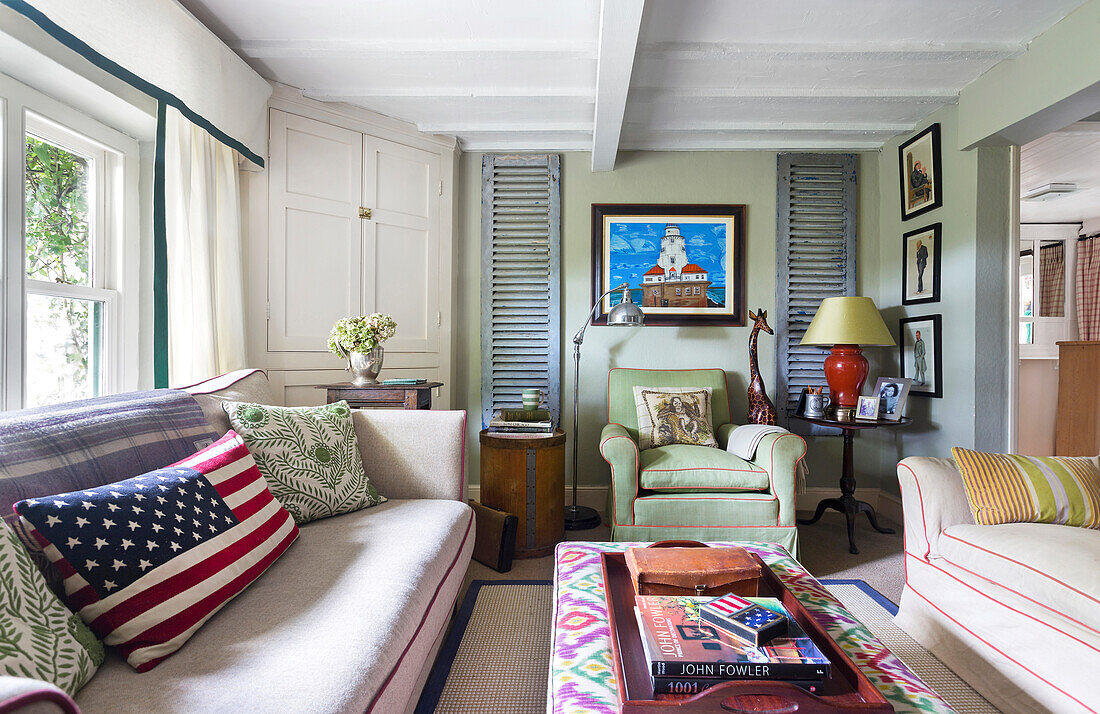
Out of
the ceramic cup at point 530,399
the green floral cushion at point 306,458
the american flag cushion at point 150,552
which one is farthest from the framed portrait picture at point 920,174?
the american flag cushion at point 150,552

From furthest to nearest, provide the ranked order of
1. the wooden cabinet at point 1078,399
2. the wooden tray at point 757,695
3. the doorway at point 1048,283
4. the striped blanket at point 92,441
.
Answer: the doorway at point 1048,283 < the wooden cabinet at point 1078,399 < the striped blanket at point 92,441 < the wooden tray at point 757,695

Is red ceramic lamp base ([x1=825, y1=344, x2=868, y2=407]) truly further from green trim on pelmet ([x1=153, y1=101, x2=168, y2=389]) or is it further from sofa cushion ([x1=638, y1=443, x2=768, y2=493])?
green trim on pelmet ([x1=153, y1=101, x2=168, y2=389])

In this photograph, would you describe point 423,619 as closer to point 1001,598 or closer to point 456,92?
point 1001,598

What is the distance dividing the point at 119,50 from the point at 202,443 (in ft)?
4.47

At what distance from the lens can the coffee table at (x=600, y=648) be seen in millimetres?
935

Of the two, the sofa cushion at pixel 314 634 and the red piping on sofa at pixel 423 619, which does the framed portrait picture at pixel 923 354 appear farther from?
the sofa cushion at pixel 314 634

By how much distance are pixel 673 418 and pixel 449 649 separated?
1657 millimetres

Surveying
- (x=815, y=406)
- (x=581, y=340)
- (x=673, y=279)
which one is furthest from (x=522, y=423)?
(x=815, y=406)

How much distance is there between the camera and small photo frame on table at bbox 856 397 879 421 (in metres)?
2.86

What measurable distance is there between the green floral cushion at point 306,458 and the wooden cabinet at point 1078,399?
4.92 meters

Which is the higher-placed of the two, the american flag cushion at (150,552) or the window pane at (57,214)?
the window pane at (57,214)

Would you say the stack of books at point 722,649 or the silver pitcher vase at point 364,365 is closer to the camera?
the stack of books at point 722,649

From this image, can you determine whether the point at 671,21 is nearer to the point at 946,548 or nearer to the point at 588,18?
the point at 588,18

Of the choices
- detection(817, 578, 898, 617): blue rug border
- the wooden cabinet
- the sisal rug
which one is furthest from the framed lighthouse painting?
the wooden cabinet
